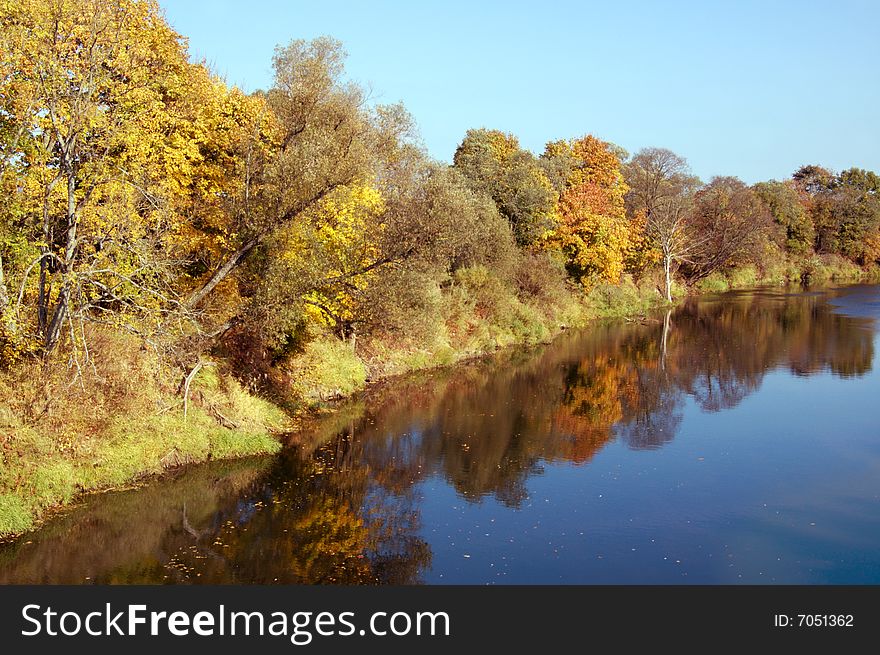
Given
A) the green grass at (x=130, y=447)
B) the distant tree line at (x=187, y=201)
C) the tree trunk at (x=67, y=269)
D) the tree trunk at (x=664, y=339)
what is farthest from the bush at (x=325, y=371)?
the tree trunk at (x=664, y=339)

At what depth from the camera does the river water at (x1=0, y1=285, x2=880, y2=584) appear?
15.6 metres

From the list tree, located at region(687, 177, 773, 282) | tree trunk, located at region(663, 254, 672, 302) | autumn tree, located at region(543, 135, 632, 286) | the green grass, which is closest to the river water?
the green grass

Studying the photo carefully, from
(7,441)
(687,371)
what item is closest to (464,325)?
(687,371)

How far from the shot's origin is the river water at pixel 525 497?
15.6 meters

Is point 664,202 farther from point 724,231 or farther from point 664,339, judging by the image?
point 664,339

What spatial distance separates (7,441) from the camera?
16.8 m

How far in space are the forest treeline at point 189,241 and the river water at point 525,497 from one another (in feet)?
7.01

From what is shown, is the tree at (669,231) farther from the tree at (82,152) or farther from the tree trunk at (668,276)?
the tree at (82,152)

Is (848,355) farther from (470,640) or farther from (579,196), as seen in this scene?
(470,640)

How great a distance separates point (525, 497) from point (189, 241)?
12.7 meters

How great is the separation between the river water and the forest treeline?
2135 mm

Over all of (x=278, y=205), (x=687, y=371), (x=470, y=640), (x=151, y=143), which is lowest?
(x=470, y=640)

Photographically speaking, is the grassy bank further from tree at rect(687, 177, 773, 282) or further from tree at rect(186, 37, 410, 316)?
tree at rect(687, 177, 773, 282)

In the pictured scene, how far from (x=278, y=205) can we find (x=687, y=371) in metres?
21.5
